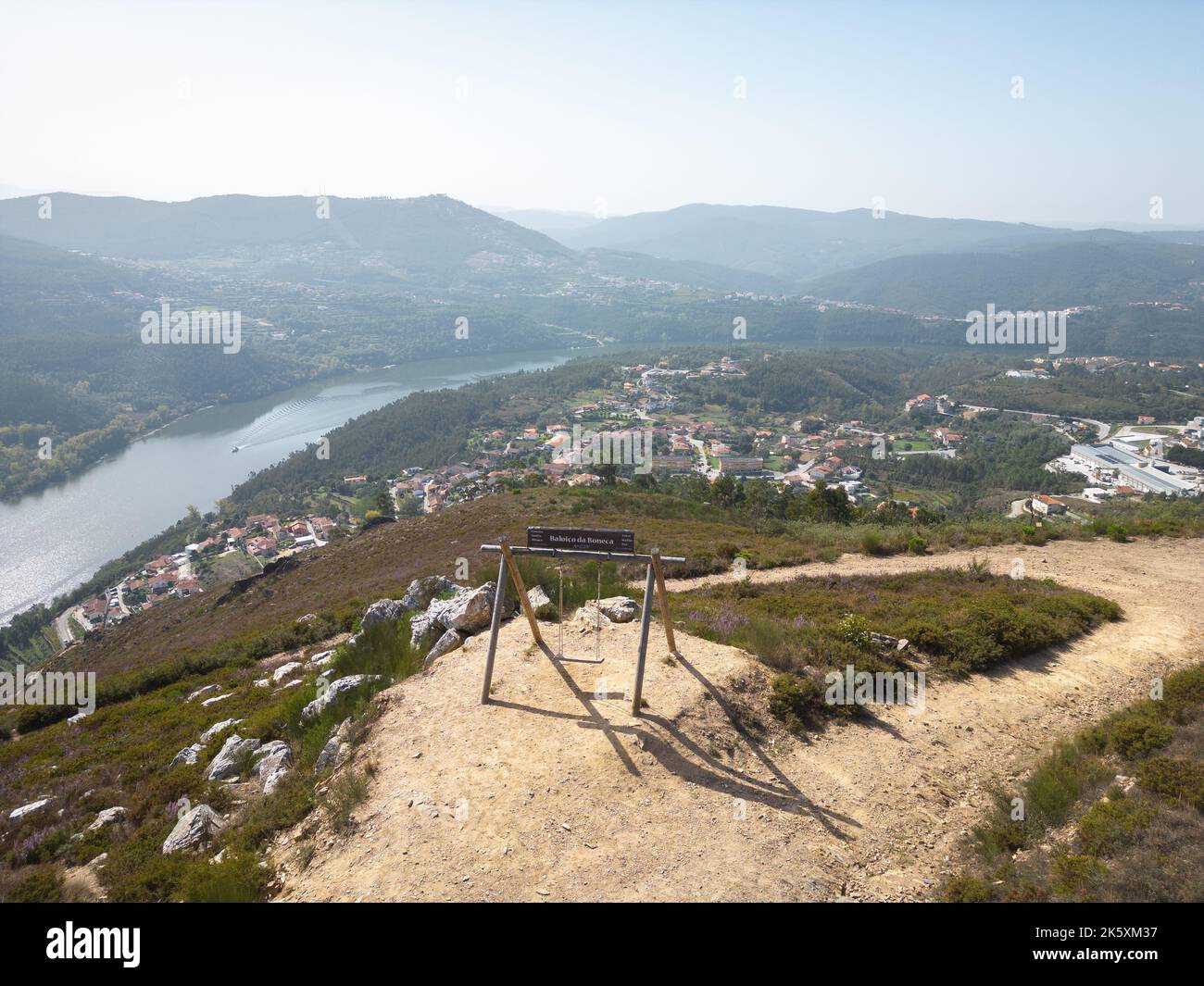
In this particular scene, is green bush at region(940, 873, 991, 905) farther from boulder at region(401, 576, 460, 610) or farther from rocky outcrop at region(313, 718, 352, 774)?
boulder at region(401, 576, 460, 610)

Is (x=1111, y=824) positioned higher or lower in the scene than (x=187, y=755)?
higher

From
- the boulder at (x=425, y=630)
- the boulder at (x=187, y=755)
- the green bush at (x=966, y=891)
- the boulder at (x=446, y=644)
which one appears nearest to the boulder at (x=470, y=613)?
the boulder at (x=425, y=630)

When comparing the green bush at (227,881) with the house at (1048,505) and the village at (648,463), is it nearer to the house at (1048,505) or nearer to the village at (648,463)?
the village at (648,463)

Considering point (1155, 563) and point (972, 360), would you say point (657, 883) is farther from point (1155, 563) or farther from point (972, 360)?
point (972, 360)

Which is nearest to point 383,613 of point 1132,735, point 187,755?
point 187,755

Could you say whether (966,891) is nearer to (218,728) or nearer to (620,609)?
(620,609)
